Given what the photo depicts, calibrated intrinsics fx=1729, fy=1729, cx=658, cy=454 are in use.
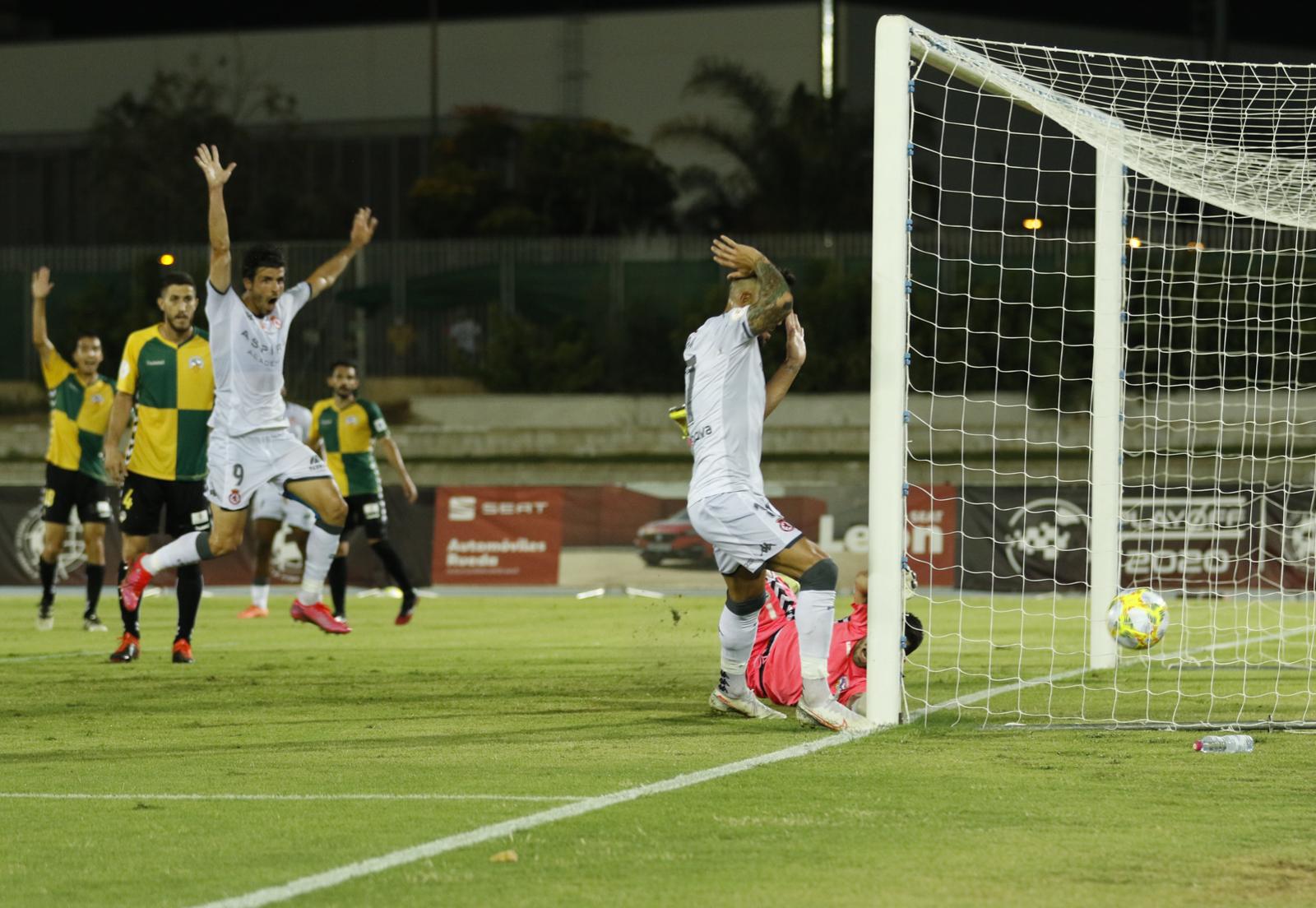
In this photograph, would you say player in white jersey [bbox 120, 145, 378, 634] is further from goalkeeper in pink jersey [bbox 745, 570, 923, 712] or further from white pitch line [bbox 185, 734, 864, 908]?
white pitch line [bbox 185, 734, 864, 908]

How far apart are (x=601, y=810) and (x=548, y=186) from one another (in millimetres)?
32458

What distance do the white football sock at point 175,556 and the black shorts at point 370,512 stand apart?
4401 mm

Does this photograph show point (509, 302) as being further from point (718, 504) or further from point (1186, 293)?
point (718, 504)

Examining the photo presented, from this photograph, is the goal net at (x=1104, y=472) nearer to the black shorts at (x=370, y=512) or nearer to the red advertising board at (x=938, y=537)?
the red advertising board at (x=938, y=537)

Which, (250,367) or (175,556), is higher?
(250,367)

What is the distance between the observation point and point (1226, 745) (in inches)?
264

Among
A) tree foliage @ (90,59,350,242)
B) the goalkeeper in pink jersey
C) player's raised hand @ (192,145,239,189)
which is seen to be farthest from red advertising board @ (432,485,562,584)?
tree foliage @ (90,59,350,242)

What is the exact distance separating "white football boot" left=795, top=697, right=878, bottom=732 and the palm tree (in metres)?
27.6

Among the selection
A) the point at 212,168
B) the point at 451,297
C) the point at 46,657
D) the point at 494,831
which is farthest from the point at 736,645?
the point at 451,297

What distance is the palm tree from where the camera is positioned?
1364 inches

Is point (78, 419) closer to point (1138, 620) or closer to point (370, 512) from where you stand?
point (370, 512)

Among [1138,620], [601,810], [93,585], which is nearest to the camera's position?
[601,810]

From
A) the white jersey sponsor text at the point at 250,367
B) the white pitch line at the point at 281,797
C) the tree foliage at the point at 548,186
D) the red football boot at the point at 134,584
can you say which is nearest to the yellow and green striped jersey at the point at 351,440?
the red football boot at the point at 134,584

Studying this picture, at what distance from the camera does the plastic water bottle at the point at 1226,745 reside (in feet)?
21.8
